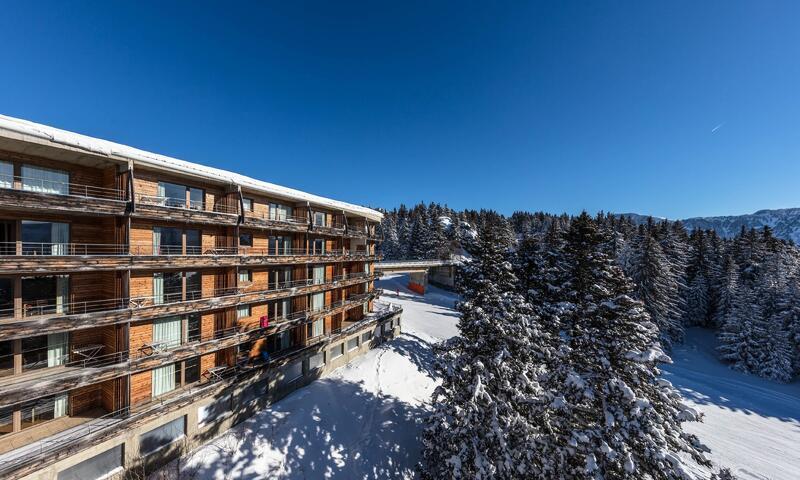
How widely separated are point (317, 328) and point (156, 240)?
1509 cm

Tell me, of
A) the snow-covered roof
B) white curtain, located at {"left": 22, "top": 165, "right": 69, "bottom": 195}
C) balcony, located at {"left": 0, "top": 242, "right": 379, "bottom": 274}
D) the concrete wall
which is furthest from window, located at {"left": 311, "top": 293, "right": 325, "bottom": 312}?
white curtain, located at {"left": 22, "top": 165, "right": 69, "bottom": 195}

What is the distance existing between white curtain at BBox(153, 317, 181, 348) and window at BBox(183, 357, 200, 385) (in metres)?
1.57

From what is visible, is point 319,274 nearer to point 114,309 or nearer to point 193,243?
point 193,243

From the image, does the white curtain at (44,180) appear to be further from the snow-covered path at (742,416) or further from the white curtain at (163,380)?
the snow-covered path at (742,416)

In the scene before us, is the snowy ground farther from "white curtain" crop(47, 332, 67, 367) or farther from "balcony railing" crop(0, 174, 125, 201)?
"balcony railing" crop(0, 174, 125, 201)

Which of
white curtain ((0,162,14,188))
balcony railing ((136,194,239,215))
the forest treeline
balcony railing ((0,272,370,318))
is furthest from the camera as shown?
the forest treeline

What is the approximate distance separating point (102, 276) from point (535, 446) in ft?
81.0

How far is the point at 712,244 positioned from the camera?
220ft

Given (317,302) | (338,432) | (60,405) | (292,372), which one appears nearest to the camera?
(60,405)

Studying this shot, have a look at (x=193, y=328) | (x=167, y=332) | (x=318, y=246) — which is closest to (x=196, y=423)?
(x=193, y=328)

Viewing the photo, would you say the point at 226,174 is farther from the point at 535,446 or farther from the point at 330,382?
the point at 535,446

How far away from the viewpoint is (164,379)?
17531 mm

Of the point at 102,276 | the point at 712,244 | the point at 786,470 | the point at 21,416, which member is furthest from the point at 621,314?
the point at 712,244

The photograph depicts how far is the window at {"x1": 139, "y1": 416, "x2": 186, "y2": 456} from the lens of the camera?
1539 centimetres
